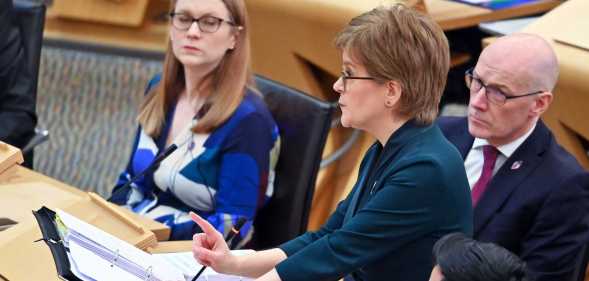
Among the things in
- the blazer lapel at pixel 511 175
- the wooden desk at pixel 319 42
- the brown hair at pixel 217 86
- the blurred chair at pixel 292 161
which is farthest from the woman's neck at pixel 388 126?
the wooden desk at pixel 319 42

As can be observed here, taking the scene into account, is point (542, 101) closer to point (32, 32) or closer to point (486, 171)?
point (486, 171)

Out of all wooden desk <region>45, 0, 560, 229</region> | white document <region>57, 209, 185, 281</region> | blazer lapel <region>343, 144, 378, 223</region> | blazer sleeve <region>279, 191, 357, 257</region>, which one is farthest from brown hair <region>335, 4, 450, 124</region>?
wooden desk <region>45, 0, 560, 229</region>

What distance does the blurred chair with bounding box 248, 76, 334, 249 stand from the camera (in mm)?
2160

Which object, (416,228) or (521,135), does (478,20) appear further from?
(416,228)

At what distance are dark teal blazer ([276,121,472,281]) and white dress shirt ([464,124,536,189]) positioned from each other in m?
0.41

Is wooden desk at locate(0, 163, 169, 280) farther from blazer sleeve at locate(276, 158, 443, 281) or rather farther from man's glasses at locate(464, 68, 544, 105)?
man's glasses at locate(464, 68, 544, 105)

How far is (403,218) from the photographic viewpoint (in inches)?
60.7

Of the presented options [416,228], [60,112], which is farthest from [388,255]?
[60,112]

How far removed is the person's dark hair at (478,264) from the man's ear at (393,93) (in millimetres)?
316

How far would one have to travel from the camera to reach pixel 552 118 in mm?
2354

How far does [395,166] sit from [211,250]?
34 cm

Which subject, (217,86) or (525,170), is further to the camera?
(217,86)

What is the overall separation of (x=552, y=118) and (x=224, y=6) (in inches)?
32.6

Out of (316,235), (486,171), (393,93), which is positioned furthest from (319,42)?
(393,93)
